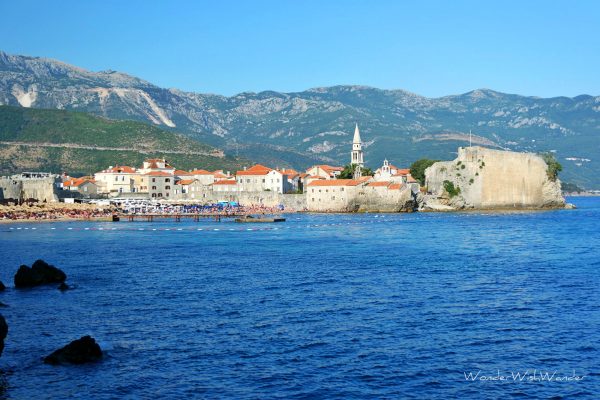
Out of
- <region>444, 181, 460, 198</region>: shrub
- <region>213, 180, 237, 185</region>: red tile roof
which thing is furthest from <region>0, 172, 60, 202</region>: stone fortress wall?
<region>444, 181, 460, 198</region>: shrub

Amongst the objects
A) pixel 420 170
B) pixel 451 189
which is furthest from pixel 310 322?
pixel 420 170

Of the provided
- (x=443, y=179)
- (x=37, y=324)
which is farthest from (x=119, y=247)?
(x=443, y=179)

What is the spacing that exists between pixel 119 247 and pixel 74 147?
403 ft

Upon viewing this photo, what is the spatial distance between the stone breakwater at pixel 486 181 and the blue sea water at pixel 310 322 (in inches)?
2087

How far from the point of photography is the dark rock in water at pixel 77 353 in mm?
20688

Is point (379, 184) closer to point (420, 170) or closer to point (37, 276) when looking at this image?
point (420, 170)

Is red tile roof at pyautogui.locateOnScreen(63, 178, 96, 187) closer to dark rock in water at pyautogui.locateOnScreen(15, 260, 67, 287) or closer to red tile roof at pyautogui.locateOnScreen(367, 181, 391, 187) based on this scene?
red tile roof at pyautogui.locateOnScreen(367, 181, 391, 187)

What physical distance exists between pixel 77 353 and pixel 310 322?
27.3 ft

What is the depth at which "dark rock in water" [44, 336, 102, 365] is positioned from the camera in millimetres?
20688

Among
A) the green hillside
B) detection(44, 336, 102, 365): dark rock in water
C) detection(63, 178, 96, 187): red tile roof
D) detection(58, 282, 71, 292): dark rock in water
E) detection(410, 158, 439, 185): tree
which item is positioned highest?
the green hillside

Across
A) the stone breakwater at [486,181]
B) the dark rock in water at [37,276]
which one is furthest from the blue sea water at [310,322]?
the stone breakwater at [486,181]

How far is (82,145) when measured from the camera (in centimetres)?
17188

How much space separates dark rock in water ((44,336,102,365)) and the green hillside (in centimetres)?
13601

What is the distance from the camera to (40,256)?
158 ft
